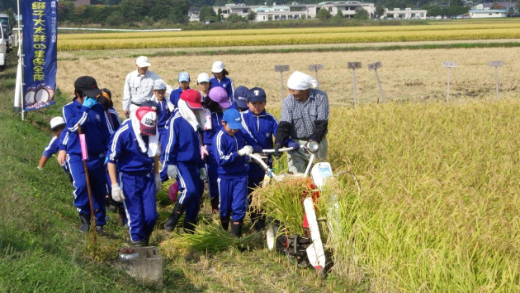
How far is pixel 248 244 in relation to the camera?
300 inches

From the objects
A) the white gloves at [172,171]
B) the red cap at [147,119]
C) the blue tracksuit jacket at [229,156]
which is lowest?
the white gloves at [172,171]

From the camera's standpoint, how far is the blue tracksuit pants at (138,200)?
6898 mm

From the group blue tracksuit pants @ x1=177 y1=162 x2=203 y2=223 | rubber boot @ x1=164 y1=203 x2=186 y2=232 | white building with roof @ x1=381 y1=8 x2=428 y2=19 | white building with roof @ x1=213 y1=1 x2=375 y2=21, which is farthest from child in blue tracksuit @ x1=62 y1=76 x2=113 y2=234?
white building with roof @ x1=381 y1=8 x2=428 y2=19

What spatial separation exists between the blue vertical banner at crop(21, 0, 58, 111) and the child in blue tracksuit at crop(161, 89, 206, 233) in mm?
7103

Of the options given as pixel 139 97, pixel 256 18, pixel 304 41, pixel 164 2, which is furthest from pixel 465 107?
pixel 256 18

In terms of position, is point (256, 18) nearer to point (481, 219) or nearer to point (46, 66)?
point (46, 66)

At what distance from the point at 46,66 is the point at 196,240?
8244 millimetres

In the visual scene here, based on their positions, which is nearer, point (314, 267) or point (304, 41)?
point (314, 267)

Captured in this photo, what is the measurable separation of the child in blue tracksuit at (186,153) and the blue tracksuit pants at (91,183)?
724mm

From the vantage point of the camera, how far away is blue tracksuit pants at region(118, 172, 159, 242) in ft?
22.6

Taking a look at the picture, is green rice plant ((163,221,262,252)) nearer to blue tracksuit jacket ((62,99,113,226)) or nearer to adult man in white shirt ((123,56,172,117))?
blue tracksuit jacket ((62,99,113,226))

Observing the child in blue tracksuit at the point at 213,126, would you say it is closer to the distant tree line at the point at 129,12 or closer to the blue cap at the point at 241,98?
the blue cap at the point at 241,98

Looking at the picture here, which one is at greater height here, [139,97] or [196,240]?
[139,97]

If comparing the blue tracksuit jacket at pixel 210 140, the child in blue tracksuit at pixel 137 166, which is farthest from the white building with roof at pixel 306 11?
the child in blue tracksuit at pixel 137 166
